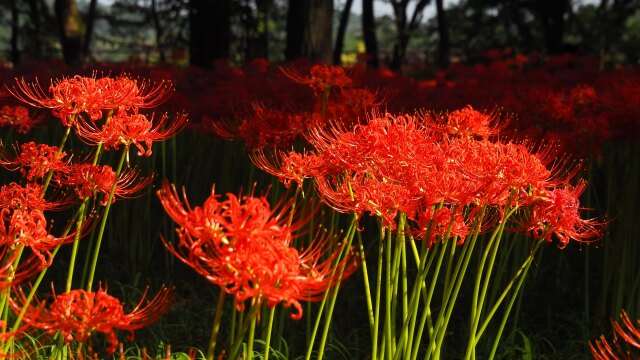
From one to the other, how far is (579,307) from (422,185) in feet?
9.48

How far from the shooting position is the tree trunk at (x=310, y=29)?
27.8 ft

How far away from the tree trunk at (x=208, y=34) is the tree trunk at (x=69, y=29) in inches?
107

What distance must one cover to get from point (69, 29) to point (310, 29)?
22.9 feet

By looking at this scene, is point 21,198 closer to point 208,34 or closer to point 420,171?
point 420,171

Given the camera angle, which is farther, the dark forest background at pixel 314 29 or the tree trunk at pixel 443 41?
the tree trunk at pixel 443 41

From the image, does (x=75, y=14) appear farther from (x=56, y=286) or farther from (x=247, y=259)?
(x=247, y=259)

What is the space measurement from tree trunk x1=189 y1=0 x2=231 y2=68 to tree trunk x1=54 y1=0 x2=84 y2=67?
8.96 feet

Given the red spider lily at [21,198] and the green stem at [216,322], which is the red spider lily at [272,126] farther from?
the green stem at [216,322]

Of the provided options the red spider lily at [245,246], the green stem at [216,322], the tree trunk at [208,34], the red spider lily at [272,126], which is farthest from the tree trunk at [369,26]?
the red spider lily at [245,246]

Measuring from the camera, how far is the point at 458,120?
303 centimetres

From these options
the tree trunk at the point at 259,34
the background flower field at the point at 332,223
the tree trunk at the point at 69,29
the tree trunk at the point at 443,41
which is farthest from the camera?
the tree trunk at the point at 443,41

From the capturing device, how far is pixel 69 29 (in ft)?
46.3

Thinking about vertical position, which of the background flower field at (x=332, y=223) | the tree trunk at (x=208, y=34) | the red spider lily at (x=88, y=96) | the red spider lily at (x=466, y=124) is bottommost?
the background flower field at (x=332, y=223)

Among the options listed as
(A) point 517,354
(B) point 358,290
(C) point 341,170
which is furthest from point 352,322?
(C) point 341,170
